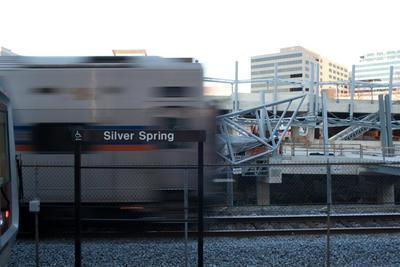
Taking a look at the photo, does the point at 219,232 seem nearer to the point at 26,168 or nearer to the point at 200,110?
the point at 200,110

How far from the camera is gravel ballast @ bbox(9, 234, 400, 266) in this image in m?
6.55

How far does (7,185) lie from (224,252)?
3.67 meters

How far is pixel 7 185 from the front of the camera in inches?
205

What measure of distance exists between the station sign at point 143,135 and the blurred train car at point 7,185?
33.5 inches

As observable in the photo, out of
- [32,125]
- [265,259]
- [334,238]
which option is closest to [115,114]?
[32,125]

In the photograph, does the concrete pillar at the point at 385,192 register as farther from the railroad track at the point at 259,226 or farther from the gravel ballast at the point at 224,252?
the gravel ballast at the point at 224,252

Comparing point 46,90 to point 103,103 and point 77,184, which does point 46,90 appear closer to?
point 103,103

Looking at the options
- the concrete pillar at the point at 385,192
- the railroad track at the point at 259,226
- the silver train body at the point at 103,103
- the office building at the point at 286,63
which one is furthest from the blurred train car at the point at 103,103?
the office building at the point at 286,63

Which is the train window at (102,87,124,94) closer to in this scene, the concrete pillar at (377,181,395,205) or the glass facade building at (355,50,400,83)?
the concrete pillar at (377,181,395,205)

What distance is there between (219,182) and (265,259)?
2.62 m

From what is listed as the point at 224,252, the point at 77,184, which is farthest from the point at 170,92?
the point at 224,252

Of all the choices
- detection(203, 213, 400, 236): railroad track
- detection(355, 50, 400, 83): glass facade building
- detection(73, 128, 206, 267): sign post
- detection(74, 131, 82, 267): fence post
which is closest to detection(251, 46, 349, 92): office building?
detection(355, 50, 400, 83): glass facade building

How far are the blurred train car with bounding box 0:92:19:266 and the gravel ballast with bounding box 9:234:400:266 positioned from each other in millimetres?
1479

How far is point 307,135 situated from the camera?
5934 centimetres
